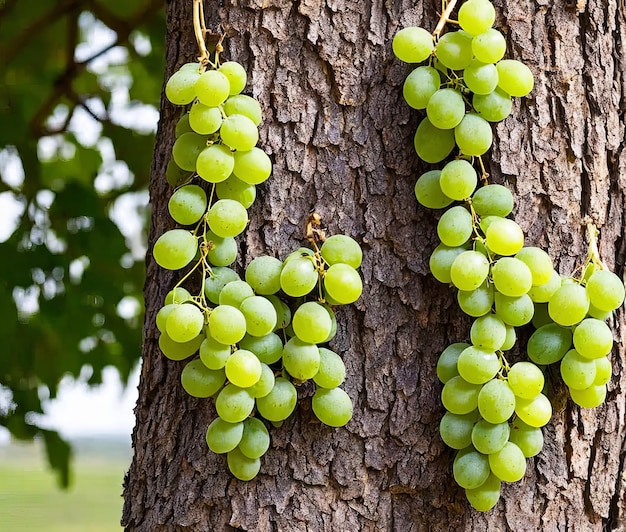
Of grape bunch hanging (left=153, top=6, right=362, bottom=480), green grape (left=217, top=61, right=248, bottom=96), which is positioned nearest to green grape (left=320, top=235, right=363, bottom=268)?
grape bunch hanging (left=153, top=6, right=362, bottom=480)

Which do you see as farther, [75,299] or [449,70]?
[75,299]

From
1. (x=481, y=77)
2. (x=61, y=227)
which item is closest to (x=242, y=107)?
(x=481, y=77)

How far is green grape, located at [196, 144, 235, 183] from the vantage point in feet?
2.65

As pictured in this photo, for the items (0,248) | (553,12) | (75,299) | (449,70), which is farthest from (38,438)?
(553,12)

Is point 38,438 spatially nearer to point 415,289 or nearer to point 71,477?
point 71,477

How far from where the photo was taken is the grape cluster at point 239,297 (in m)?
0.79

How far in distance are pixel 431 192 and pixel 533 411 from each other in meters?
0.27

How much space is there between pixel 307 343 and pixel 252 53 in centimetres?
36

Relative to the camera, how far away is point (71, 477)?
5.59ft

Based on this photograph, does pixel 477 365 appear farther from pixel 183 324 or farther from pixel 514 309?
pixel 183 324

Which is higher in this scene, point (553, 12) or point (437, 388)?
point (553, 12)

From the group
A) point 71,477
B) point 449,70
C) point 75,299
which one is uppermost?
point 449,70

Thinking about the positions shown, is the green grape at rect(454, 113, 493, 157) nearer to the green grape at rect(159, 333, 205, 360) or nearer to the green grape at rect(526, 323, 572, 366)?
the green grape at rect(526, 323, 572, 366)

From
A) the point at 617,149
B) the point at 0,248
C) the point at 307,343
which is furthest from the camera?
the point at 0,248
